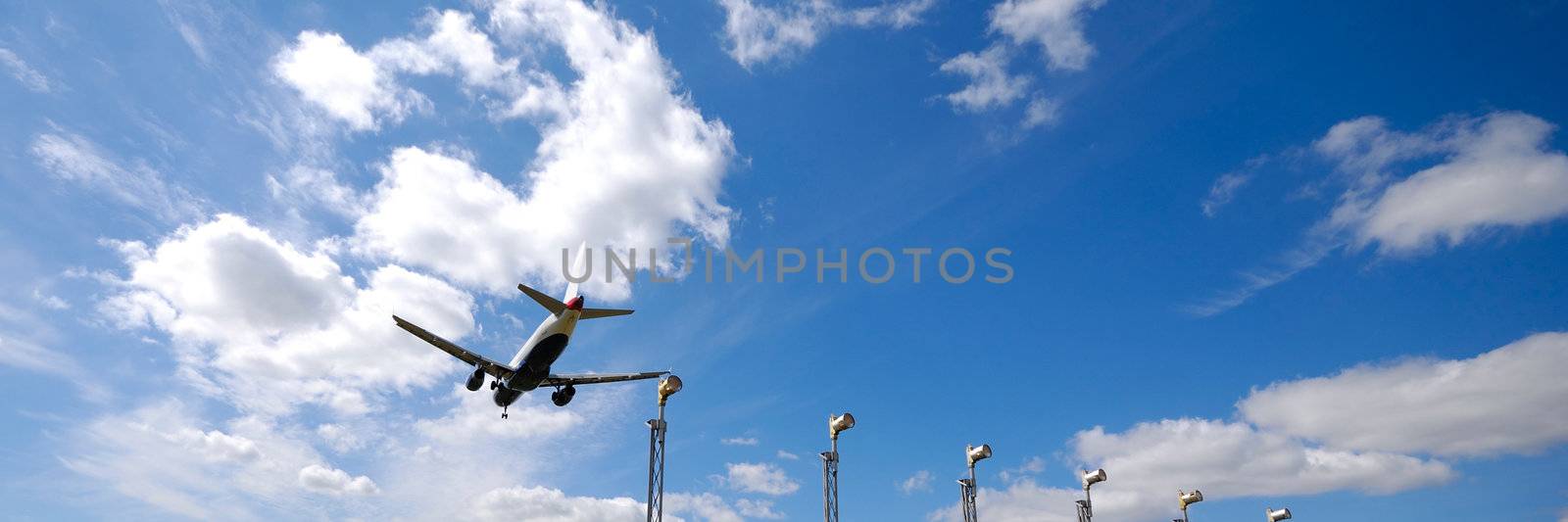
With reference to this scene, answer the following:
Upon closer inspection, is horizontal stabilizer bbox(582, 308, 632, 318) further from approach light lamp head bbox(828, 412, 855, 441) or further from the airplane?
approach light lamp head bbox(828, 412, 855, 441)

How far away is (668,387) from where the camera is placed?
1379 inches

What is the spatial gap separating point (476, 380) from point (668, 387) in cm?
1343

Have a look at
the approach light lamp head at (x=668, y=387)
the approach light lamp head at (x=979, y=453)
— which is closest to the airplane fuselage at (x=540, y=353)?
the approach light lamp head at (x=668, y=387)

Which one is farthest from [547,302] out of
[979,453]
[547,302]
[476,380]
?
[979,453]

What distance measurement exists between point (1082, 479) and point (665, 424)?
25556mm

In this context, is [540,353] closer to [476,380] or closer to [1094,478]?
[476,380]

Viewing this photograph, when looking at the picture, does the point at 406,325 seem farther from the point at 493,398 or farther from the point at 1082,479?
the point at 1082,479

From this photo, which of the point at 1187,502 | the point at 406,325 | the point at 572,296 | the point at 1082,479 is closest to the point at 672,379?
the point at 572,296

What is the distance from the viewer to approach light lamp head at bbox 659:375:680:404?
3503cm

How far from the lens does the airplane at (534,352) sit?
40094 mm

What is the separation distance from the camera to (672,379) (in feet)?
115

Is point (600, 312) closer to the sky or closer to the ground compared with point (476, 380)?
closer to the sky

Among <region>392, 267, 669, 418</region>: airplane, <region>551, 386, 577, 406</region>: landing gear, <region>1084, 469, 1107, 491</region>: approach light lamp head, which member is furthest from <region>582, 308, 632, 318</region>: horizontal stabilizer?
<region>1084, 469, 1107, 491</region>: approach light lamp head

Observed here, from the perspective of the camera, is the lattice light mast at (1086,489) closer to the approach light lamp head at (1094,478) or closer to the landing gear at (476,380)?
the approach light lamp head at (1094,478)
